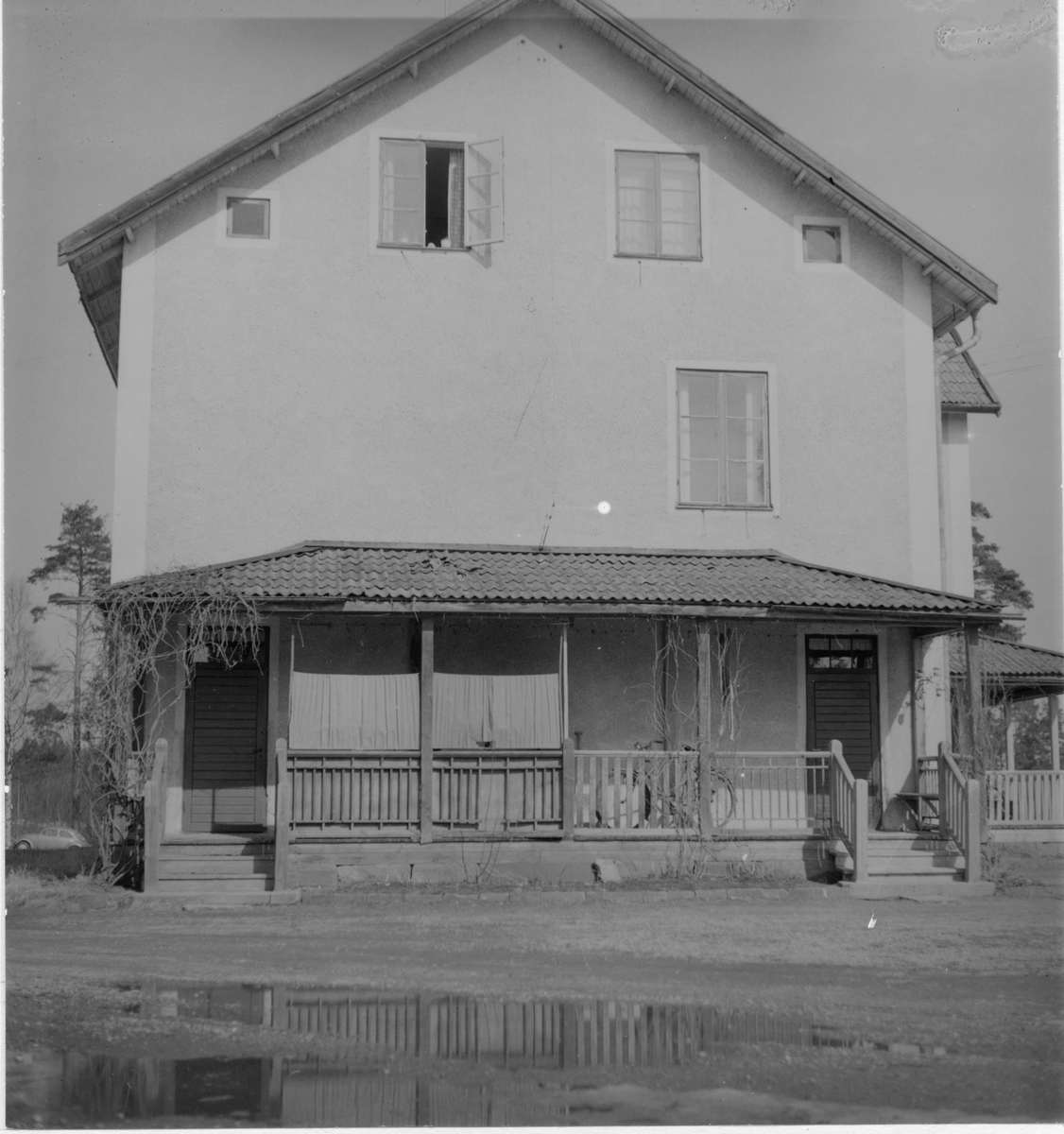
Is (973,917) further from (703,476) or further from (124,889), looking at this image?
(124,889)

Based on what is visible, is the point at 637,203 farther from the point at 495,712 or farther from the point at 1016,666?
the point at 1016,666

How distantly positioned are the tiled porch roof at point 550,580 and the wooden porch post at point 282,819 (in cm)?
180

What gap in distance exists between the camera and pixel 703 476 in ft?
62.0

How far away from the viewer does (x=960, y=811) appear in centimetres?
1661

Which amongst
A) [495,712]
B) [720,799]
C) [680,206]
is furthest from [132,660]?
[680,206]

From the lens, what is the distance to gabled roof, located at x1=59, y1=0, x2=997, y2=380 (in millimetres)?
17656

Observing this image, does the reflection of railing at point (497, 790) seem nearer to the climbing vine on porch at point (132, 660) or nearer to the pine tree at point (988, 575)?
the climbing vine on porch at point (132, 660)

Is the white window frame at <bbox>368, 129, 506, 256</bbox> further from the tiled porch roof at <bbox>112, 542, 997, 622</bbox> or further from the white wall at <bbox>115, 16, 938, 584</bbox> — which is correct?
the tiled porch roof at <bbox>112, 542, 997, 622</bbox>

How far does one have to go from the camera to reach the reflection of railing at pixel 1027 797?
2191cm

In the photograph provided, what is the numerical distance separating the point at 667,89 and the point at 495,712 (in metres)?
8.79

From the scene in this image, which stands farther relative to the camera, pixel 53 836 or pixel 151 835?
pixel 53 836

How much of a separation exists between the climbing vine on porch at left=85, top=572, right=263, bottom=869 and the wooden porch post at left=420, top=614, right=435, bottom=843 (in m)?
1.95

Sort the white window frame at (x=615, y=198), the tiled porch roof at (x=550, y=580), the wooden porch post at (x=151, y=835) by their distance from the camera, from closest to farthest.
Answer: the wooden porch post at (x=151, y=835) → the tiled porch roof at (x=550, y=580) → the white window frame at (x=615, y=198)

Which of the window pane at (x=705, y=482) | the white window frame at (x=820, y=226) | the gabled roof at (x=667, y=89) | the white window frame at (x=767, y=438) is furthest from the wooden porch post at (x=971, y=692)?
the white window frame at (x=820, y=226)
